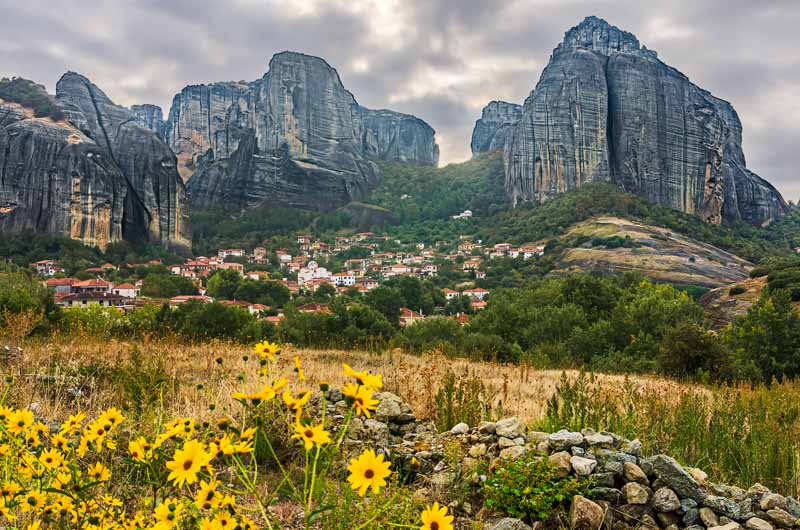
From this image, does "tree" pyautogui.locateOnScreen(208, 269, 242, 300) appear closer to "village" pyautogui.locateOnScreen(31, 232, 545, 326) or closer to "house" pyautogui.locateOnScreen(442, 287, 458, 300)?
"village" pyautogui.locateOnScreen(31, 232, 545, 326)

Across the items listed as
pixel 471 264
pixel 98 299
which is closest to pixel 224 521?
pixel 98 299

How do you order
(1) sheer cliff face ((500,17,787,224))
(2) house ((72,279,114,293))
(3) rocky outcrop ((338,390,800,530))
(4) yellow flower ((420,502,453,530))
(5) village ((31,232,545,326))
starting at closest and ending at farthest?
(4) yellow flower ((420,502,453,530)) < (3) rocky outcrop ((338,390,800,530)) < (5) village ((31,232,545,326)) < (2) house ((72,279,114,293)) < (1) sheer cliff face ((500,17,787,224))

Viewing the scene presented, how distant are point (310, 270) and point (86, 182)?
30830mm

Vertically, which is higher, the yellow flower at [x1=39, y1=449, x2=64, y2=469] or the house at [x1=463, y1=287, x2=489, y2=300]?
the house at [x1=463, y1=287, x2=489, y2=300]

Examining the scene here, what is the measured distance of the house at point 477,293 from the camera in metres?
49.8

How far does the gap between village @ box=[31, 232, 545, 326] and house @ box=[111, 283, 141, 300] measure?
8 cm

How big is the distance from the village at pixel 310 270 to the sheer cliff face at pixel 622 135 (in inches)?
904

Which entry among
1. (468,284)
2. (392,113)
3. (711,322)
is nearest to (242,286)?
(468,284)

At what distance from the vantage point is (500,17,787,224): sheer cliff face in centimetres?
8600

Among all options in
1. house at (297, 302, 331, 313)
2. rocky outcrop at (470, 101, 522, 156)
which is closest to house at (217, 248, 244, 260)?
house at (297, 302, 331, 313)

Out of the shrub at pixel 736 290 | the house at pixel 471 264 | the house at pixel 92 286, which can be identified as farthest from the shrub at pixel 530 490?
the house at pixel 471 264

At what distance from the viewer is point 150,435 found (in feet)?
11.0

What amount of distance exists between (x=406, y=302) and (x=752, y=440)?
3864 cm

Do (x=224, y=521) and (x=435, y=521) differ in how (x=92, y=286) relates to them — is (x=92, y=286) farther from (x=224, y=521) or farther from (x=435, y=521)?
(x=435, y=521)
